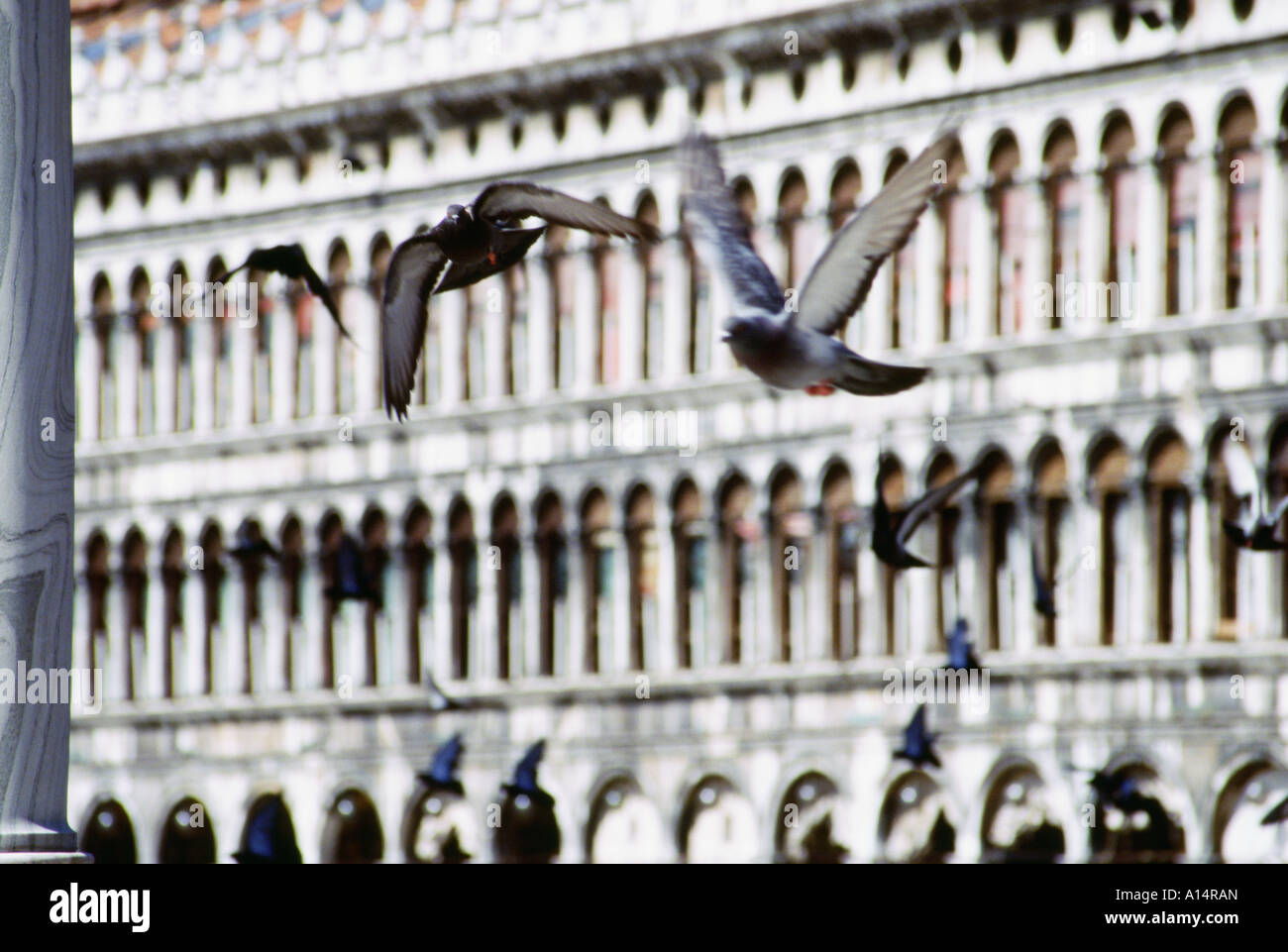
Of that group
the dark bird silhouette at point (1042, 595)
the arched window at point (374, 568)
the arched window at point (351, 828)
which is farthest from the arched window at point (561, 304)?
the dark bird silhouette at point (1042, 595)

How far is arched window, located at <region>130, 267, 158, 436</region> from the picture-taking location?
1950 inches

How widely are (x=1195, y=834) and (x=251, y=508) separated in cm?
1689

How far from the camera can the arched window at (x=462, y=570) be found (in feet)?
148

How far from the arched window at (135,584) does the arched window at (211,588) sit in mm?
1267

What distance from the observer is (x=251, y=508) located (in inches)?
1892

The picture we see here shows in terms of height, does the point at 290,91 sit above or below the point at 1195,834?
above

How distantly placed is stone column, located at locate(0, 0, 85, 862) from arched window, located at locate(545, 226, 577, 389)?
1207 inches

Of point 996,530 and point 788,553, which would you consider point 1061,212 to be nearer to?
point 996,530

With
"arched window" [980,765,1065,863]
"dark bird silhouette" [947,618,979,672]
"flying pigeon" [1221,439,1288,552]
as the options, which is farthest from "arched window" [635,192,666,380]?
"flying pigeon" [1221,439,1288,552]

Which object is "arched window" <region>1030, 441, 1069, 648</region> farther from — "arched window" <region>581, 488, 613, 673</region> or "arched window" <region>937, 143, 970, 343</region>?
"arched window" <region>581, 488, 613, 673</region>

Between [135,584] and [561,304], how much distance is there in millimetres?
8901

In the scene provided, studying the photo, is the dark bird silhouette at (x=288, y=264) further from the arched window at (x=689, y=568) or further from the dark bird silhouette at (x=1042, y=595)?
the arched window at (x=689, y=568)
